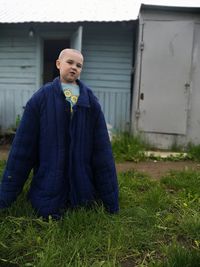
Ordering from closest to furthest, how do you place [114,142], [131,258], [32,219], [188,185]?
[131,258] → [32,219] → [188,185] → [114,142]

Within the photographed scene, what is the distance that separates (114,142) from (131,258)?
14.4 feet

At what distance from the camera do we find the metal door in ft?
23.8

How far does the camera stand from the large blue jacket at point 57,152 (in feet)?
10.6

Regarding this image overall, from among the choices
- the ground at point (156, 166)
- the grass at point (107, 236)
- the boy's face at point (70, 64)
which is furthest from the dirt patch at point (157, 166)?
the boy's face at point (70, 64)

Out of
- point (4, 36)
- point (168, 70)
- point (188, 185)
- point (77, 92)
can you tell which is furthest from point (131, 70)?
point (77, 92)

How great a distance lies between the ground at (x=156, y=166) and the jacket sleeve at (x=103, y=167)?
6.56 feet

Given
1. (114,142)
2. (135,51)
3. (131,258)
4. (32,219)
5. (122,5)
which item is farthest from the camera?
(122,5)

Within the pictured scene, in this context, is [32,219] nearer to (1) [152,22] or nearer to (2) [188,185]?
(2) [188,185]

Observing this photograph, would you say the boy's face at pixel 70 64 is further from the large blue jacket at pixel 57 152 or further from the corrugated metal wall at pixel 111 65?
the corrugated metal wall at pixel 111 65

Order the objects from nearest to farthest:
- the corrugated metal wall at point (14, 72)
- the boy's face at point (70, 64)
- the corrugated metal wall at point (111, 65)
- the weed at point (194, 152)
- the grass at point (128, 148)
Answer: the boy's face at point (70, 64)
the grass at point (128, 148)
the weed at point (194, 152)
the corrugated metal wall at point (111, 65)
the corrugated metal wall at point (14, 72)

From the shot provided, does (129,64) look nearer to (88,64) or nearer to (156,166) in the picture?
(88,64)

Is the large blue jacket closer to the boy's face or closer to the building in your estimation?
the boy's face

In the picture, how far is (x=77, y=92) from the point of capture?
332 centimetres

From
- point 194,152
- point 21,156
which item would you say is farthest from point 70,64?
point 194,152
